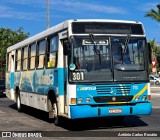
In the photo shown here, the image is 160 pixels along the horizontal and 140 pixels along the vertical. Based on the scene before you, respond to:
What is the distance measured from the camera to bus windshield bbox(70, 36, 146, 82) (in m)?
11.5

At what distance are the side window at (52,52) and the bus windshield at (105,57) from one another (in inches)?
57.6

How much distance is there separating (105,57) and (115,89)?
0.92m

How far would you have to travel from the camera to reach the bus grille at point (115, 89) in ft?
37.6

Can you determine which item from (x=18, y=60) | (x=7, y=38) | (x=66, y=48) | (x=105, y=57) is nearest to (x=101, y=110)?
(x=105, y=57)

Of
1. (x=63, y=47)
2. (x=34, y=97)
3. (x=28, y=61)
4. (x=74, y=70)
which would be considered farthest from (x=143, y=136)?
(x=28, y=61)

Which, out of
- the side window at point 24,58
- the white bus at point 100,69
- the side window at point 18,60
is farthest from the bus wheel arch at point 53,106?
the side window at point 18,60

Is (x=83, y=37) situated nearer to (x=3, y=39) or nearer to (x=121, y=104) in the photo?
(x=121, y=104)

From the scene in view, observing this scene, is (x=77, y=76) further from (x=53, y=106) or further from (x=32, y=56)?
(x=32, y=56)

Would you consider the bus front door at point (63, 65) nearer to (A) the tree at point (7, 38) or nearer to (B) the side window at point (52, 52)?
(B) the side window at point (52, 52)

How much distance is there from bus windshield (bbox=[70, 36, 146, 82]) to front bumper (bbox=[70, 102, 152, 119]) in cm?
76

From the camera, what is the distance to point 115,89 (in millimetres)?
11570

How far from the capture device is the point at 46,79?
538 inches

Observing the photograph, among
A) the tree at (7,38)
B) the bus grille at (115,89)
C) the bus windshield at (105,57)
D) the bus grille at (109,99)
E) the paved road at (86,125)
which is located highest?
the tree at (7,38)

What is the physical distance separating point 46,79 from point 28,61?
3015 mm
